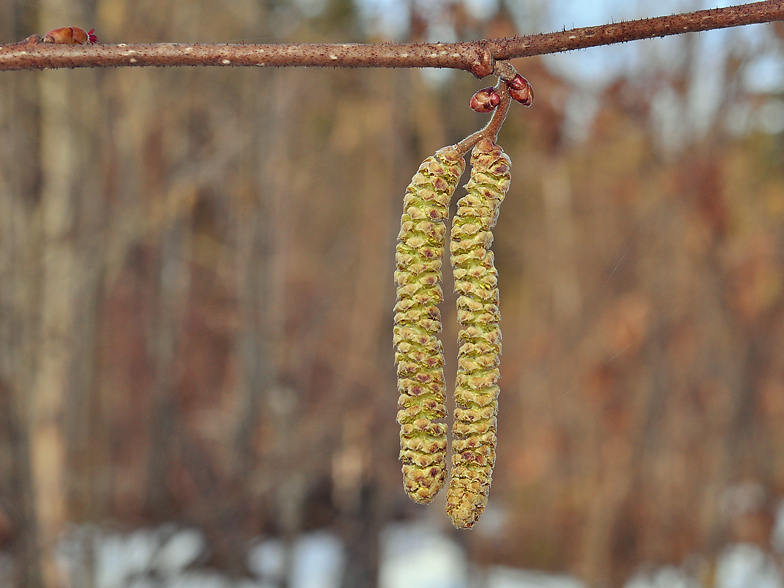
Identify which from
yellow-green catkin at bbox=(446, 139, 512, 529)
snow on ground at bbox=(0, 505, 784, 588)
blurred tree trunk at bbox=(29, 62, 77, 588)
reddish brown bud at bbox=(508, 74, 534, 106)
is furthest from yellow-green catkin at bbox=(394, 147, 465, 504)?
blurred tree trunk at bbox=(29, 62, 77, 588)

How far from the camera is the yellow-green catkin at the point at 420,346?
735mm

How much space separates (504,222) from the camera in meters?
11.3

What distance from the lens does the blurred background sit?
3025 mm

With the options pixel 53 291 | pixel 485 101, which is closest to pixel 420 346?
pixel 485 101

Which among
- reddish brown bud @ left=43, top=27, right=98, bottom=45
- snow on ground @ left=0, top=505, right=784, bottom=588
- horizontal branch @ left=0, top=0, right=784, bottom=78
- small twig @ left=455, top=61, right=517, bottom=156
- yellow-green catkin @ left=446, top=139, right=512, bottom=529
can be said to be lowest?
snow on ground @ left=0, top=505, right=784, bottom=588

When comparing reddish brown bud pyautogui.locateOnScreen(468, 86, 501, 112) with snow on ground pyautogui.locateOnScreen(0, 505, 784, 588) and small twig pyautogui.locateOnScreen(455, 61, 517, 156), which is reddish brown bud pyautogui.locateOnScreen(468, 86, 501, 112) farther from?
snow on ground pyautogui.locateOnScreen(0, 505, 784, 588)

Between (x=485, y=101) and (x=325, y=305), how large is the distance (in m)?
3.23

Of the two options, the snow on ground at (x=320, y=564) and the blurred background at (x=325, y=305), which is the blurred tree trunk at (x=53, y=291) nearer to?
the blurred background at (x=325, y=305)

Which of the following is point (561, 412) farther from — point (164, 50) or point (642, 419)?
point (164, 50)

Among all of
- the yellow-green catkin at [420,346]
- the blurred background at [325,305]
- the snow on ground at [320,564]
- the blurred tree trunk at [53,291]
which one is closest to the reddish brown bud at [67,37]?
the yellow-green catkin at [420,346]

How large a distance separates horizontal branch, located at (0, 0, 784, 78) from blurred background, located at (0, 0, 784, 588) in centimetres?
119

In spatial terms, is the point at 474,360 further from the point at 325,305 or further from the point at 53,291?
the point at 53,291

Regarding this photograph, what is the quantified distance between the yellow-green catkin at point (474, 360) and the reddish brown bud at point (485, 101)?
0.29 feet

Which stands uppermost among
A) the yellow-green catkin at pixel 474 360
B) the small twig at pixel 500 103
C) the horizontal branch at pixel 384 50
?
the horizontal branch at pixel 384 50
